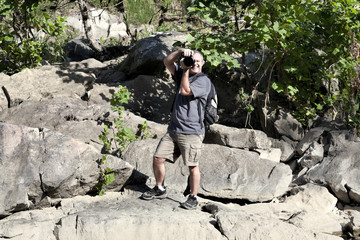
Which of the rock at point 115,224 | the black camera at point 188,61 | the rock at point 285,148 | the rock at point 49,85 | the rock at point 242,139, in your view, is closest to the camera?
the rock at point 115,224

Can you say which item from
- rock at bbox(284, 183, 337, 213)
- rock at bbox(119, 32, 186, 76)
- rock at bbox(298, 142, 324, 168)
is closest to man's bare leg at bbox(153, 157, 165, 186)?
rock at bbox(284, 183, 337, 213)

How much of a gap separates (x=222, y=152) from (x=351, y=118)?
2245mm

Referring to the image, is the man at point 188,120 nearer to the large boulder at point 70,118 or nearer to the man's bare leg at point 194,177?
the man's bare leg at point 194,177

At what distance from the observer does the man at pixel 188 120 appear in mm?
4363

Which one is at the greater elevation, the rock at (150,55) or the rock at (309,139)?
the rock at (150,55)

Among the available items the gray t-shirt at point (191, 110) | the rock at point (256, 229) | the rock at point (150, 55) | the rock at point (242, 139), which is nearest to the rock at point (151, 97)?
the rock at point (150, 55)

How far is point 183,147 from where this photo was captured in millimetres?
4473

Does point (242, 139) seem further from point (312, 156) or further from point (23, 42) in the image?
point (23, 42)

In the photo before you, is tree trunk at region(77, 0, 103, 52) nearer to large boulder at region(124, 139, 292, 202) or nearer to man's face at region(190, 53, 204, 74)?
large boulder at region(124, 139, 292, 202)

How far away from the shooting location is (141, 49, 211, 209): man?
4363mm

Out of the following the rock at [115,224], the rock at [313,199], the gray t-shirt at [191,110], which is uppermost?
the gray t-shirt at [191,110]

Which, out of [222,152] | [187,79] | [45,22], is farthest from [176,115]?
[45,22]

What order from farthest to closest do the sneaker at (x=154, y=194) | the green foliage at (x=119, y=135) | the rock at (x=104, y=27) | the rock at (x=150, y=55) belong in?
the rock at (x=104, y=27), the rock at (x=150, y=55), the green foliage at (x=119, y=135), the sneaker at (x=154, y=194)

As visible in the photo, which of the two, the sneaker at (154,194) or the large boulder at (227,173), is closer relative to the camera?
the sneaker at (154,194)
